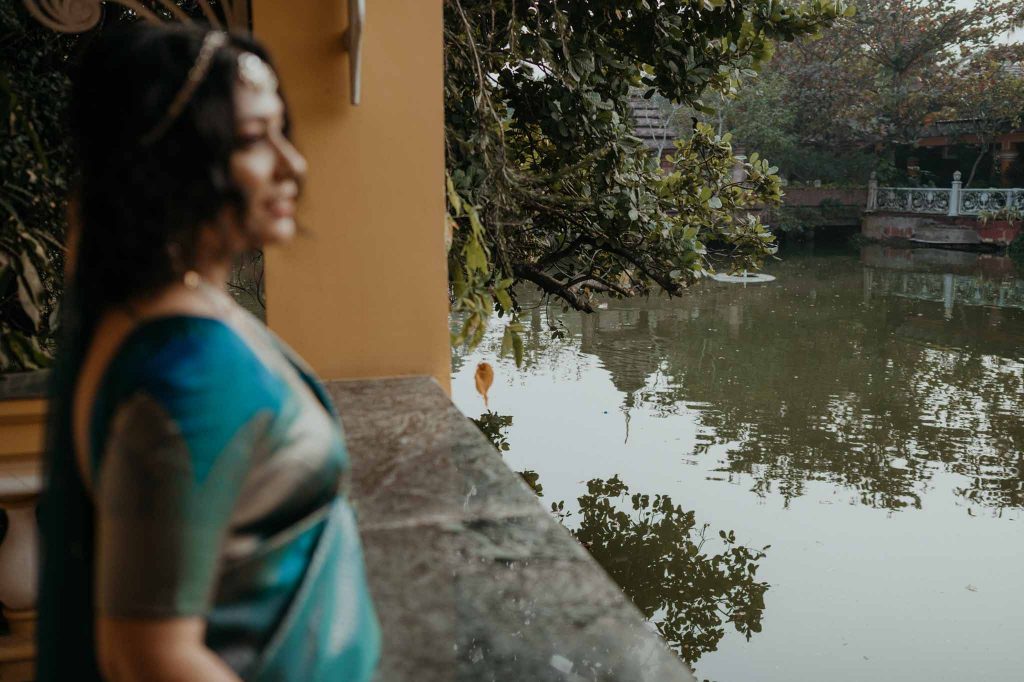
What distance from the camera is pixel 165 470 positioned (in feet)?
1.92

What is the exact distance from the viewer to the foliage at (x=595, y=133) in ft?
12.0

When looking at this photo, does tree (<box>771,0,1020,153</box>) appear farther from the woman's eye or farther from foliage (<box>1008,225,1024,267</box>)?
the woman's eye

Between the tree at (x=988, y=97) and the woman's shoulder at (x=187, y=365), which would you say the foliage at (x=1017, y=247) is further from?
the woman's shoulder at (x=187, y=365)

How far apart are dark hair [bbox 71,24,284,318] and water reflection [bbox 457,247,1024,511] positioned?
576 cm

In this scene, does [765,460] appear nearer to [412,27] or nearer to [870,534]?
[870,534]

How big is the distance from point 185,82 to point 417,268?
5.08 feet

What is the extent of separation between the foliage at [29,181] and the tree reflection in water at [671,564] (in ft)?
9.87

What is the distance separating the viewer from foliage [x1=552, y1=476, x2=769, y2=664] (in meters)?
4.57

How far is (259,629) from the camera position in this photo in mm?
670

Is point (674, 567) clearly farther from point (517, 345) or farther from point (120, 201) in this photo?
point (120, 201)

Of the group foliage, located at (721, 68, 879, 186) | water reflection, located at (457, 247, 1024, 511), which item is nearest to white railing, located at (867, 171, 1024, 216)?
foliage, located at (721, 68, 879, 186)

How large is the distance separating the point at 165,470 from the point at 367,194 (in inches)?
63.1

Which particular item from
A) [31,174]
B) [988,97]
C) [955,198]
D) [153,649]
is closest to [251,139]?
[153,649]

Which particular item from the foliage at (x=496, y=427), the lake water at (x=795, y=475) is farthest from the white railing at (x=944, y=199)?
the foliage at (x=496, y=427)
